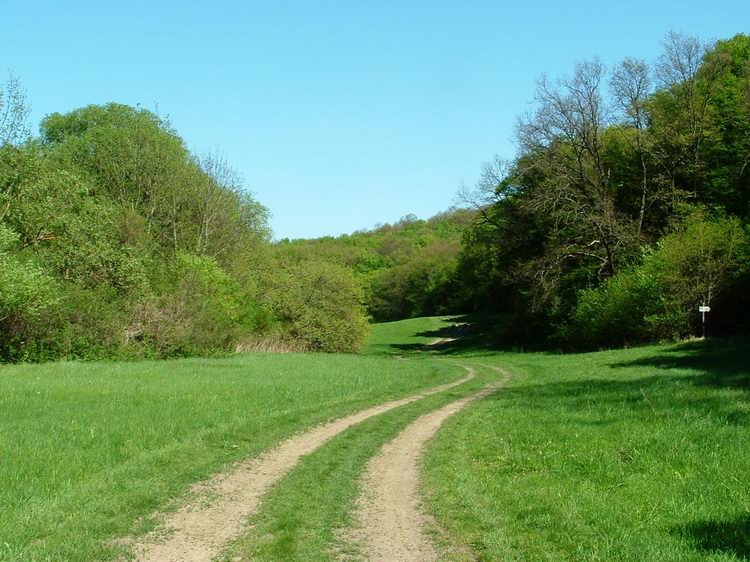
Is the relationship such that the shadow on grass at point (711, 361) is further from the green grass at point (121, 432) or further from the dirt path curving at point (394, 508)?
the dirt path curving at point (394, 508)

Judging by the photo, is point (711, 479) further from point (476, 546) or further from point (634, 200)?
point (634, 200)

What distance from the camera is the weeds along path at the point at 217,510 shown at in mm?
7234

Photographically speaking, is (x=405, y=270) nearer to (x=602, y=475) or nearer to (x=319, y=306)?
(x=319, y=306)

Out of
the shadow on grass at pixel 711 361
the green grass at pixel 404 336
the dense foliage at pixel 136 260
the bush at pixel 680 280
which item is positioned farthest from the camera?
the green grass at pixel 404 336

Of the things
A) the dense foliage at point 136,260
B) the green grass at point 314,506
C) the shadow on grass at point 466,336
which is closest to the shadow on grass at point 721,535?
the green grass at point 314,506

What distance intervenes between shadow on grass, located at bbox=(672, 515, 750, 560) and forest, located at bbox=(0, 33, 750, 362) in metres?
28.1

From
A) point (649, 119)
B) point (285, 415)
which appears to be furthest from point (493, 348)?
point (285, 415)

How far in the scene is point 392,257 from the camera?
151m

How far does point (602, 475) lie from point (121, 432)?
29.2 feet

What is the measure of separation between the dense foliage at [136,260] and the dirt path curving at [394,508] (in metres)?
22.3

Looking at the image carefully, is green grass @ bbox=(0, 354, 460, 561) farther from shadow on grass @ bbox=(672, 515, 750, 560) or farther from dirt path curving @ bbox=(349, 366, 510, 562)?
shadow on grass @ bbox=(672, 515, 750, 560)

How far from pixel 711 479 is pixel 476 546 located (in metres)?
3.83

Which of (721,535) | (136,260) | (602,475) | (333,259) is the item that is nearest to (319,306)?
(333,259)

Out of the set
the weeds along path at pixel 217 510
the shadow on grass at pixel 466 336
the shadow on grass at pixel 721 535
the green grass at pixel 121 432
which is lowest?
the shadow on grass at pixel 466 336
